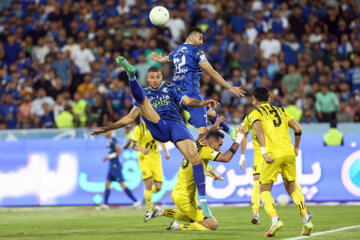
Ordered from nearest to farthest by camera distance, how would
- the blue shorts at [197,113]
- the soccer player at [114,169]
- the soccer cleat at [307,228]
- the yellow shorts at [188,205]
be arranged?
the soccer cleat at [307,228]
the yellow shorts at [188,205]
the blue shorts at [197,113]
the soccer player at [114,169]

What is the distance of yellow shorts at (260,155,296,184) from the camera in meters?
10.1

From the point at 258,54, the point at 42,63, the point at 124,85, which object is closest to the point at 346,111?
the point at 258,54

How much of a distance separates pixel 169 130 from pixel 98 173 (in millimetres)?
7931

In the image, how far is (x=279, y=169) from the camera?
1014 centimetres

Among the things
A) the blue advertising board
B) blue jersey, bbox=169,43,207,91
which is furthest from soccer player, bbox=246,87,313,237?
the blue advertising board

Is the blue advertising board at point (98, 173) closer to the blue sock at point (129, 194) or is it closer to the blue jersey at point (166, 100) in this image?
the blue sock at point (129, 194)

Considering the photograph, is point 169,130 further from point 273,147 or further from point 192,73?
point 273,147

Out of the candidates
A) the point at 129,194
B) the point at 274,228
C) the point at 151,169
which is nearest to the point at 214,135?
the point at 274,228

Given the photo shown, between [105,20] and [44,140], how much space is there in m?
7.16

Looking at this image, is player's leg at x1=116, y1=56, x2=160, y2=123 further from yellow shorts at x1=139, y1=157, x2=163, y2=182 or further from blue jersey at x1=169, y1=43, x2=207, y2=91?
yellow shorts at x1=139, y1=157, x2=163, y2=182

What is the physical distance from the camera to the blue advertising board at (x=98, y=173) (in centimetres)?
1722

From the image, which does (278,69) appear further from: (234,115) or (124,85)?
(124,85)

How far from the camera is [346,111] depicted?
19.6 m

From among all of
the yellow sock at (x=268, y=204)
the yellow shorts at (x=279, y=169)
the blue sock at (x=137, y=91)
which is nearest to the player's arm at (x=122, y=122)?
the blue sock at (x=137, y=91)
